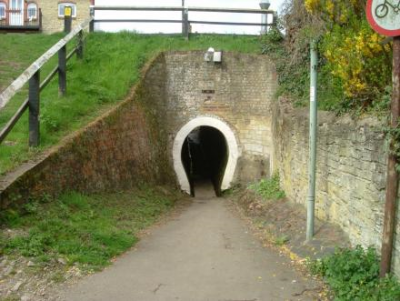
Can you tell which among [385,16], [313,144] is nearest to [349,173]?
[313,144]

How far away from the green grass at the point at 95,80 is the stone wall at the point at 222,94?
638 millimetres

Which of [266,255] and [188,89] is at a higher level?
[188,89]

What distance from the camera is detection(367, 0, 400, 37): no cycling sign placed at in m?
5.19

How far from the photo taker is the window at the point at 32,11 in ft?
88.0

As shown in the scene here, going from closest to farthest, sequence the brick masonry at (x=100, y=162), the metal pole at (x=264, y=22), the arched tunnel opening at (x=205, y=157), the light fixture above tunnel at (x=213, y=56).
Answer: the brick masonry at (x=100, y=162) < the light fixture above tunnel at (x=213, y=56) < the metal pole at (x=264, y=22) < the arched tunnel opening at (x=205, y=157)

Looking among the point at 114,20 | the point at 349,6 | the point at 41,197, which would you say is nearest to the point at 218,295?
the point at 41,197

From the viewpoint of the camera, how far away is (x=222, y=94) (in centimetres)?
1683

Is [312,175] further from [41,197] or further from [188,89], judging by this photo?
[188,89]

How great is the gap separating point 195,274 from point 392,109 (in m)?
3.29

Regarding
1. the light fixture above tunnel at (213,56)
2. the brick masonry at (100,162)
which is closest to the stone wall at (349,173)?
the brick masonry at (100,162)

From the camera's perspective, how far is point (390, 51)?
693cm

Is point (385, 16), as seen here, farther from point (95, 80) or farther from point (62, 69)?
point (95, 80)

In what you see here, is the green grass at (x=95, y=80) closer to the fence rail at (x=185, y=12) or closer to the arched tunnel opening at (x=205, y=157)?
the fence rail at (x=185, y=12)

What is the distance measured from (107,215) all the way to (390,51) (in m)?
5.73
